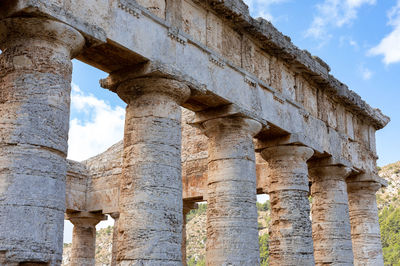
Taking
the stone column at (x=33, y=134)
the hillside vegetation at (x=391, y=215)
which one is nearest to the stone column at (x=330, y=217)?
the stone column at (x=33, y=134)

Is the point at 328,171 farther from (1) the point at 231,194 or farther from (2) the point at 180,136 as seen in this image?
(2) the point at 180,136

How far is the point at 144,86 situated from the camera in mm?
9211

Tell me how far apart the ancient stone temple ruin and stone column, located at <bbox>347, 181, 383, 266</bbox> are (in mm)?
49

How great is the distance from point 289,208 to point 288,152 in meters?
1.45

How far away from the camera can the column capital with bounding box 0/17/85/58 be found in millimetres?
7152

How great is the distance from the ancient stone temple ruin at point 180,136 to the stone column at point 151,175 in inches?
0.9

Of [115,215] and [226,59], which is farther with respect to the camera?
[115,215]

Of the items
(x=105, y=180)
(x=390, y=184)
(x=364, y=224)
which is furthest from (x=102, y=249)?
(x=364, y=224)

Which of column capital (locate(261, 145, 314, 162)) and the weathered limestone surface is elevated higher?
the weathered limestone surface

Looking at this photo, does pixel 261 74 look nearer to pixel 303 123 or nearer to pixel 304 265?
pixel 303 123

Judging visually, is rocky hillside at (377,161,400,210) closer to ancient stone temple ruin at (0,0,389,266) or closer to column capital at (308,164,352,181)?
ancient stone temple ruin at (0,0,389,266)

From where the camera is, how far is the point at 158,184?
8.66 meters

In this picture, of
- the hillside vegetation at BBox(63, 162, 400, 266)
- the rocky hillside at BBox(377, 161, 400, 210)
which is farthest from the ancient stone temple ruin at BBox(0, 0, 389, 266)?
the rocky hillside at BBox(377, 161, 400, 210)

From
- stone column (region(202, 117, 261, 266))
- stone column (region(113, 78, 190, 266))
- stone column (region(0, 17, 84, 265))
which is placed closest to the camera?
stone column (region(0, 17, 84, 265))
